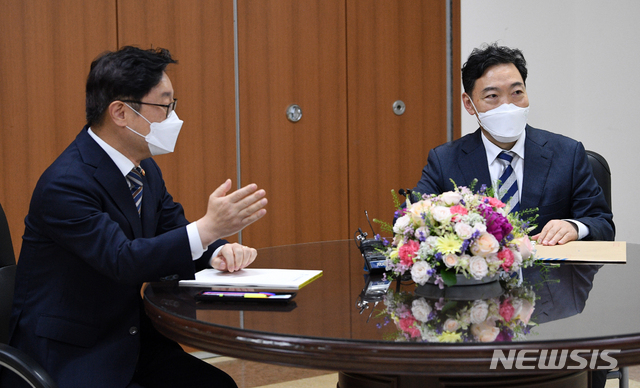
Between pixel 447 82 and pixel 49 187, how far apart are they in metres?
3.22

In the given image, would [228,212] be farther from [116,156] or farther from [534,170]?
[534,170]

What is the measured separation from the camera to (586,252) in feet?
5.94

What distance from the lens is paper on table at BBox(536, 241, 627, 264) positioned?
1.73 metres

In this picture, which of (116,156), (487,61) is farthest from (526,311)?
(487,61)

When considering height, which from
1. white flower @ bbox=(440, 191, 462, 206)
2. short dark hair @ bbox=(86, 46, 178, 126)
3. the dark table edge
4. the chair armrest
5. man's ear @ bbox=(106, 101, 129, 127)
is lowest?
the chair armrest

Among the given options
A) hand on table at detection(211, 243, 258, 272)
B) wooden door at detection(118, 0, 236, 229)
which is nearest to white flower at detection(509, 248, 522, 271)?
hand on table at detection(211, 243, 258, 272)

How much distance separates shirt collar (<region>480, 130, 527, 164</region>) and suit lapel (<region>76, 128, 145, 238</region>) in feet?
4.76

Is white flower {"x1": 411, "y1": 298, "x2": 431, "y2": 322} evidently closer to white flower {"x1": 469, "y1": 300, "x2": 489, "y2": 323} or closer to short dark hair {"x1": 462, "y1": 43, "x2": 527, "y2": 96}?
white flower {"x1": 469, "y1": 300, "x2": 489, "y2": 323}

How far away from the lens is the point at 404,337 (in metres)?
1.05

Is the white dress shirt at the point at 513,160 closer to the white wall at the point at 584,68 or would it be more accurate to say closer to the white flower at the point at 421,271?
the white flower at the point at 421,271

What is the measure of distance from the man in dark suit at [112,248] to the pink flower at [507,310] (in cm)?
61

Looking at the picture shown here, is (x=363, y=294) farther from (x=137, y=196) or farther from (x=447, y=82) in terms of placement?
(x=447, y=82)

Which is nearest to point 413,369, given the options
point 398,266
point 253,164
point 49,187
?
point 398,266

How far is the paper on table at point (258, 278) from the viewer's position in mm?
1461
